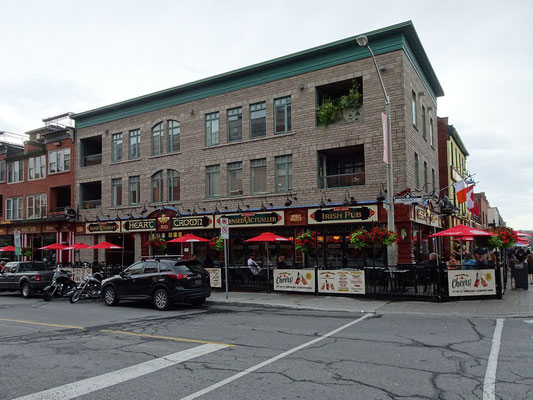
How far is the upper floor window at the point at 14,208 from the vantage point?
119 ft

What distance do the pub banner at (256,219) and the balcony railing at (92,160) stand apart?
12.1 m

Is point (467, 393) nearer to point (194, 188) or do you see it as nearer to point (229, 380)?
point (229, 380)

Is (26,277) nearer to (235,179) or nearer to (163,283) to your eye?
(163,283)

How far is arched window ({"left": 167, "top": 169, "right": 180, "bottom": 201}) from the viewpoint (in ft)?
86.1

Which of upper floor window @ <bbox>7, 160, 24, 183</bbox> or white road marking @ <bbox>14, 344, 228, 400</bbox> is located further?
upper floor window @ <bbox>7, 160, 24, 183</bbox>

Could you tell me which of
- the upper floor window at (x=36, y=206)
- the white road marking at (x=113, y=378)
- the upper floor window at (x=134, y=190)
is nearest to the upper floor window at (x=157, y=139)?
the upper floor window at (x=134, y=190)

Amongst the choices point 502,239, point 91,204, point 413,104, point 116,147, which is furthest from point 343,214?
point 91,204

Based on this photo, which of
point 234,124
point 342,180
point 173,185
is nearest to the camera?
point 342,180

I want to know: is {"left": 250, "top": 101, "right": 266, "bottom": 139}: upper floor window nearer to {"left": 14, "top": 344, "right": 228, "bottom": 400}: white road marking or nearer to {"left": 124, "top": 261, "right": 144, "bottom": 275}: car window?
{"left": 124, "top": 261, "right": 144, "bottom": 275}: car window

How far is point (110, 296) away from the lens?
52.3 feet

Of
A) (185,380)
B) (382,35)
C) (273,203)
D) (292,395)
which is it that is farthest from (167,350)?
(382,35)

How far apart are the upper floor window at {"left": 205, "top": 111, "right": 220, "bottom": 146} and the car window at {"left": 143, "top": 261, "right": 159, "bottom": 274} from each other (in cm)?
1108

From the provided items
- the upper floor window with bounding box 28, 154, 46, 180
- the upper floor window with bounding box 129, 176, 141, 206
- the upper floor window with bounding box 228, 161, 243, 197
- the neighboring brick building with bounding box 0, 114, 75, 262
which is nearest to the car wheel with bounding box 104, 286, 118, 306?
the upper floor window with bounding box 228, 161, 243, 197

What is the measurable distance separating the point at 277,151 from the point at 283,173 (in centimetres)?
116
